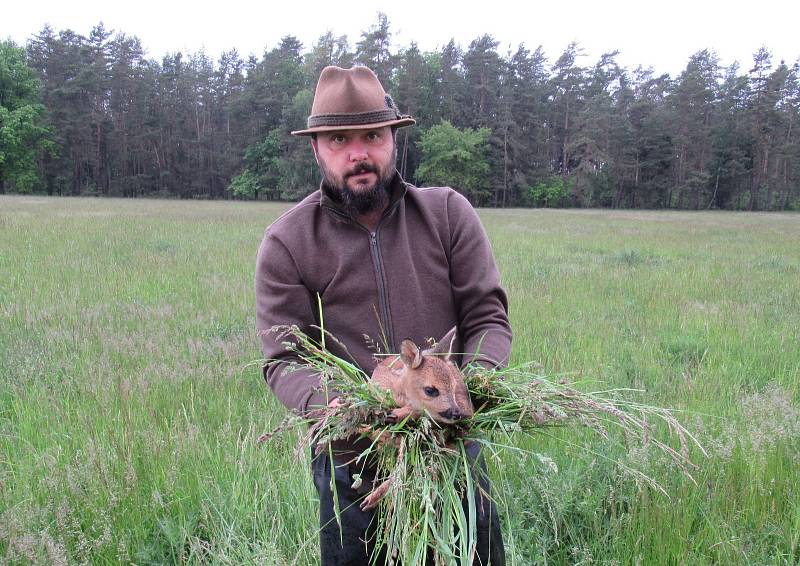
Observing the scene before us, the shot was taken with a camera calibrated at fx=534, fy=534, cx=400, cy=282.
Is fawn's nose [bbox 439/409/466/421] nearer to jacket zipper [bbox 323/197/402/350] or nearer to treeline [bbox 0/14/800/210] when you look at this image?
jacket zipper [bbox 323/197/402/350]

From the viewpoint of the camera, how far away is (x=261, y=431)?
13.1 ft

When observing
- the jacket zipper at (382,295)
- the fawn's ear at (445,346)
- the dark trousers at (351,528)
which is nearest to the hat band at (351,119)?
the jacket zipper at (382,295)

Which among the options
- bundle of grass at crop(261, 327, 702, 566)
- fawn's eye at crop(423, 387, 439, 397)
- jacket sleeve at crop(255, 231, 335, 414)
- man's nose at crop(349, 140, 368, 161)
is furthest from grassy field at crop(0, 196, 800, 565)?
man's nose at crop(349, 140, 368, 161)

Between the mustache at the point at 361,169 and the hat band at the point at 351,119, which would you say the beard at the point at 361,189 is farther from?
the hat band at the point at 351,119

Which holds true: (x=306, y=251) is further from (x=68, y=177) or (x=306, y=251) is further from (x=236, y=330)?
(x=68, y=177)

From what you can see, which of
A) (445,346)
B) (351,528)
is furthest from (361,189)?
(351,528)

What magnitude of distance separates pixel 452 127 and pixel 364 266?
Answer: 54325mm

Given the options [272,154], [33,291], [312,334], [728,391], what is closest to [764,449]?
[728,391]

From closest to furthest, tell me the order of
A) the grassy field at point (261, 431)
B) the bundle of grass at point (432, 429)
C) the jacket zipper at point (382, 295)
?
1. the bundle of grass at point (432, 429)
2. the jacket zipper at point (382, 295)
3. the grassy field at point (261, 431)

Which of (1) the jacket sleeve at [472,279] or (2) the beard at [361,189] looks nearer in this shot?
(2) the beard at [361,189]

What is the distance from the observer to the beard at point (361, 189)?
2.55m

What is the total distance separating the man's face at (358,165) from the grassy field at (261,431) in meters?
1.20

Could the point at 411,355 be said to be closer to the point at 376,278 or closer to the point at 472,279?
the point at 376,278

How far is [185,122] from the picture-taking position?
208ft
